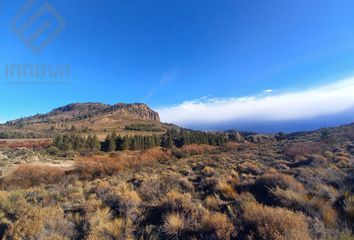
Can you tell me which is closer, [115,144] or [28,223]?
[28,223]

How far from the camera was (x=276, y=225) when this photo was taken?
175 inches

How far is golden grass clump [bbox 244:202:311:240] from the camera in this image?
404cm

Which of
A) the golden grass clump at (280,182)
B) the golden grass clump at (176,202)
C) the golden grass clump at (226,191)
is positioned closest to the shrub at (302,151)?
the golden grass clump at (280,182)

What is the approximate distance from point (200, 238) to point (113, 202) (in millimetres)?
3840

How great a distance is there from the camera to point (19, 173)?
59.3ft

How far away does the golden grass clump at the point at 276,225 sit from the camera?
4.04m

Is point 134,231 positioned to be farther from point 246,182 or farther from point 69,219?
point 246,182

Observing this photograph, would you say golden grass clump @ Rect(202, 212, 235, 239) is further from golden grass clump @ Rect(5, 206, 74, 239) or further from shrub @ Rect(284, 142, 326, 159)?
shrub @ Rect(284, 142, 326, 159)

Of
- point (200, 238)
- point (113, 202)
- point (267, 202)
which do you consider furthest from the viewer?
point (113, 202)

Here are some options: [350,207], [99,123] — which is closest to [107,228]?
[350,207]

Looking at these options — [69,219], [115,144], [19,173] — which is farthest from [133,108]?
[69,219]

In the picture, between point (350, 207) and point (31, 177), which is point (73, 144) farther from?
point (350, 207)

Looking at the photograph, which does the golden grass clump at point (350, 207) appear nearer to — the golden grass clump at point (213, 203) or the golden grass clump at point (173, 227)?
the golden grass clump at point (213, 203)

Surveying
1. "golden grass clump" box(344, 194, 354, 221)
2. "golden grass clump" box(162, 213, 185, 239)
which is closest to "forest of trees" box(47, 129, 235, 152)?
"golden grass clump" box(162, 213, 185, 239)
